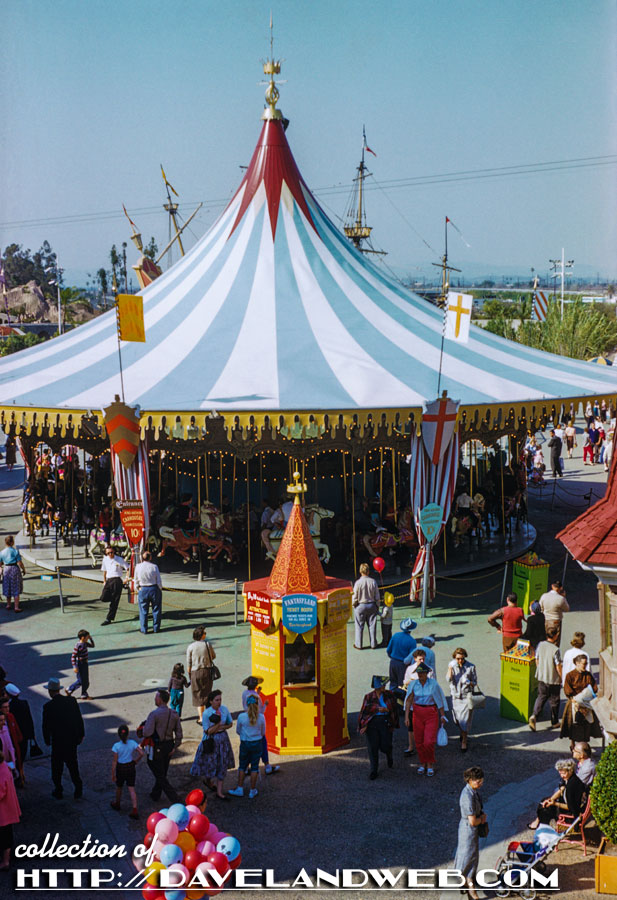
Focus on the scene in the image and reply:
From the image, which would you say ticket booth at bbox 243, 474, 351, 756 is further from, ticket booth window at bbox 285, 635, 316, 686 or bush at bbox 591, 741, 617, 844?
bush at bbox 591, 741, 617, 844

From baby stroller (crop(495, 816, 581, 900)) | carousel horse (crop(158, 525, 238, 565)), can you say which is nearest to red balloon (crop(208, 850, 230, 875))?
baby stroller (crop(495, 816, 581, 900))

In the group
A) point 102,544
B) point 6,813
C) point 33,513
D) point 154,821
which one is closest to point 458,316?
point 102,544

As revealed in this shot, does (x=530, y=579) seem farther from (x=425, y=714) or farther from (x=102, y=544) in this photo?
(x=102, y=544)

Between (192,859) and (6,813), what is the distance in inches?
80.2

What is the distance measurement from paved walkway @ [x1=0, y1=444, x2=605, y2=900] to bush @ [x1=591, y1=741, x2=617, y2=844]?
0.56 metres

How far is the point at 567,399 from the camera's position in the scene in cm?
1497

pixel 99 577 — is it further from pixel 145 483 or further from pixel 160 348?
pixel 160 348

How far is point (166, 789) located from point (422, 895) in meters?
2.42

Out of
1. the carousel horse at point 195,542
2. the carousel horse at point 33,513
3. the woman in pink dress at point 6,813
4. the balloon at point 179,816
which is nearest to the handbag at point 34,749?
the woman in pink dress at point 6,813

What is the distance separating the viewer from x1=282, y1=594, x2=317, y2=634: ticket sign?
904 centimetres

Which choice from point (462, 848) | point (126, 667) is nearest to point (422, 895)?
point (462, 848)

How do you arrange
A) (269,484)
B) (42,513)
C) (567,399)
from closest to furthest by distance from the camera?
(567,399) → (269,484) → (42,513)

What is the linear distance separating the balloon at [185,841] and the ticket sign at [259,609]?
11.1 feet

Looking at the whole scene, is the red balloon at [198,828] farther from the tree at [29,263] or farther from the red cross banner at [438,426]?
the tree at [29,263]
